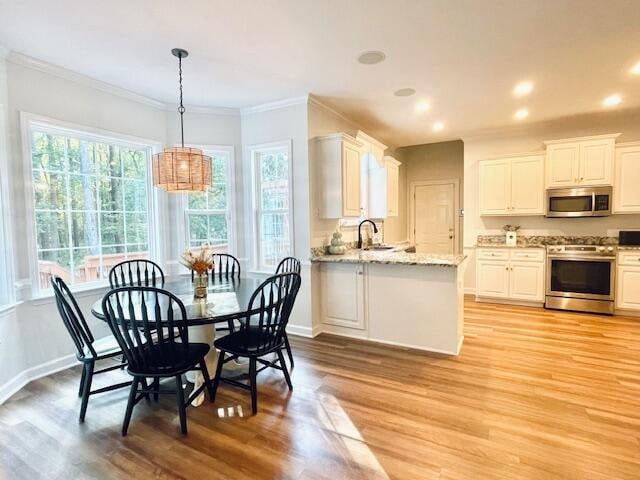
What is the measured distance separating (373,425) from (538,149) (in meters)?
4.94

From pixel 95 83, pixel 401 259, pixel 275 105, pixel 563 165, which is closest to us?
pixel 95 83

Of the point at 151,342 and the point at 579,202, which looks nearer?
the point at 151,342

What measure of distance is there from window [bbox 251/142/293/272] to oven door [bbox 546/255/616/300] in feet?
12.1

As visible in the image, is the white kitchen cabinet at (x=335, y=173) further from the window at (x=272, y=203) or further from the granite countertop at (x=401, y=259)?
the granite countertop at (x=401, y=259)

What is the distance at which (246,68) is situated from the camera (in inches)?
122

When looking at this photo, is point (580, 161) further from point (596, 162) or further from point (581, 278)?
point (581, 278)

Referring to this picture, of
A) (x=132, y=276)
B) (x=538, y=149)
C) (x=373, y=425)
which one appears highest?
(x=538, y=149)

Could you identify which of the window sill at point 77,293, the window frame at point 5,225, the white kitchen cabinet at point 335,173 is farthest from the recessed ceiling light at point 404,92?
the window sill at point 77,293

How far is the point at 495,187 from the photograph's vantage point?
5.27m

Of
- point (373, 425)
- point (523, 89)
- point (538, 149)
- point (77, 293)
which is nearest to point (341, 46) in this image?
point (523, 89)

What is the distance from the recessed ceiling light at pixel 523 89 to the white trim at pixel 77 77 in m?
3.90

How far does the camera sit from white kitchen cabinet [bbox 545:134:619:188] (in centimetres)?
455

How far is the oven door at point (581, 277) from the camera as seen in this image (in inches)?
175

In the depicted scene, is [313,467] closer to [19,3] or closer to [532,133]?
[19,3]
